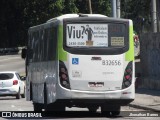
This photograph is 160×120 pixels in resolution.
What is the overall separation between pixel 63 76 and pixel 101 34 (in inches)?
71.9

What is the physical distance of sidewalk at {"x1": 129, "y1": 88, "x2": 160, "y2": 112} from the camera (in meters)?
26.2

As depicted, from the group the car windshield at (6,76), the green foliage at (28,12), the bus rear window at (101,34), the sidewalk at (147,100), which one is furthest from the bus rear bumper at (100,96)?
the green foliage at (28,12)

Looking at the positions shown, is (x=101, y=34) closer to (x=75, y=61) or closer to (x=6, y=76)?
(x=75, y=61)

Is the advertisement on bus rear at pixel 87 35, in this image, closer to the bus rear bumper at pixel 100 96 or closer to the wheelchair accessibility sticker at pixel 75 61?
the wheelchair accessibility sticker at pixel 75 61

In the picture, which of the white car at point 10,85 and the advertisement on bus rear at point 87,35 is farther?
the white car at point 10,85

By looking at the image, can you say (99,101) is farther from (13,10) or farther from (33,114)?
(13,10)

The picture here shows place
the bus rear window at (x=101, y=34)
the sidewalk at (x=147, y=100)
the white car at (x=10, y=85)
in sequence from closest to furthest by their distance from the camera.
Result: the bus rear window at (x=101, y=34)
the sidewalk at (x=147, y=100)
the white car at (x=10, y=85)

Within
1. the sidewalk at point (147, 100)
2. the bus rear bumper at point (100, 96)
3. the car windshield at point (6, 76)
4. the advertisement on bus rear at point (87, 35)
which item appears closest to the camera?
the bus rear bumper at point (100, 96)

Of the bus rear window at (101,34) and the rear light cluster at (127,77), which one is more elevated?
the bus rear window at (101,34)

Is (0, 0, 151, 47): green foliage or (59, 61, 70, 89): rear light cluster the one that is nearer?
(59, 61, 70, 89): rear light cluster

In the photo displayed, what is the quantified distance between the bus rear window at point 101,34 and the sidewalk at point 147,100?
12.2 feet

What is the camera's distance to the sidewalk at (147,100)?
2623 cm

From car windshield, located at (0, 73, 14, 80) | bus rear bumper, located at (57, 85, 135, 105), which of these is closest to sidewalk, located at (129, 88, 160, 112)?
bus rear bumper, located at (57, 85, 135, 105)

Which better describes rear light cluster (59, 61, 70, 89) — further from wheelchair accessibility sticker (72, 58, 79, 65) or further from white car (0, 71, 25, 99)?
white car (0, 71, 25, 99)
